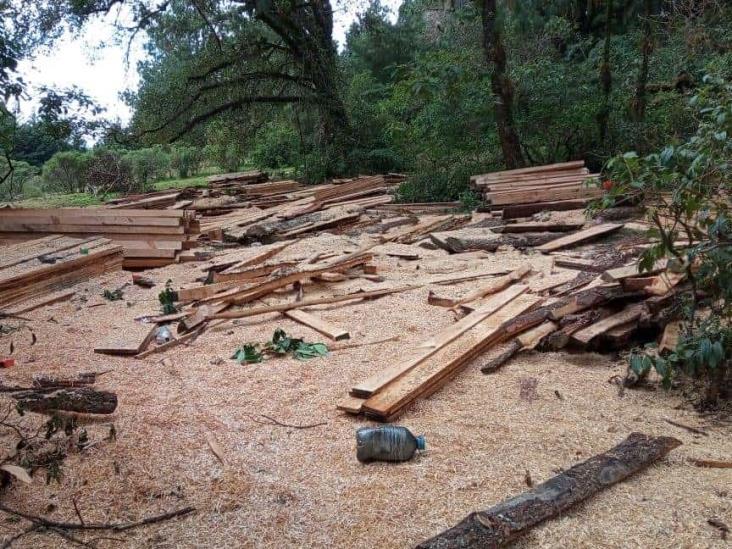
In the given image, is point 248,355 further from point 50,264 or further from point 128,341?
point 50,264

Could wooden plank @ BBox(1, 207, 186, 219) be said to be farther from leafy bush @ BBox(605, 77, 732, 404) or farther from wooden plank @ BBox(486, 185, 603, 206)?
leafy bush @ BBox(605, 77, 732, 404)

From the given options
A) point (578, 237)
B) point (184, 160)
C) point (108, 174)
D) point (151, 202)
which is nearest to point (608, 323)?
point (578, 237)

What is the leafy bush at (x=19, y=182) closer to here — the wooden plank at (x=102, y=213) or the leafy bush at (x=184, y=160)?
the leafy bush at (x=184, y=160)

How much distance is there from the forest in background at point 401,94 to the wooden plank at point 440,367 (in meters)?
3.77

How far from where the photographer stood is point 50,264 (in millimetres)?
6711

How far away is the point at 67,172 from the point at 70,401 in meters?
19.7

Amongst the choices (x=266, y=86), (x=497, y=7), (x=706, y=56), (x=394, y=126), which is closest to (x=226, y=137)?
(x=266, y=86)

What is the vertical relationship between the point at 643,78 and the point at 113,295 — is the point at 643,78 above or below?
above

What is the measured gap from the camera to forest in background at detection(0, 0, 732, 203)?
10.6m

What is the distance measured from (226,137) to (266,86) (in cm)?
187

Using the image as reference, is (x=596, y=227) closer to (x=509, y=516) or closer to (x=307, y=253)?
(x=307, y=253)

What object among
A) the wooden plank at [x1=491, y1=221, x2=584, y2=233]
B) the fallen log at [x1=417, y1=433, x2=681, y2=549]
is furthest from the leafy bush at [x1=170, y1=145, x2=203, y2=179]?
the fallen log at [x1=417, y1=433, x2=681, y2=549]

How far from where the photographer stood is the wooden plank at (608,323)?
3.92m

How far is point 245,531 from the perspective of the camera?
229 centimetres
